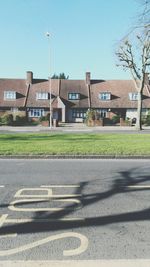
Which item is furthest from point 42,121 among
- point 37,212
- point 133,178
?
point 37,212

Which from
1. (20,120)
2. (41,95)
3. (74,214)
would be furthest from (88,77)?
(74,214)

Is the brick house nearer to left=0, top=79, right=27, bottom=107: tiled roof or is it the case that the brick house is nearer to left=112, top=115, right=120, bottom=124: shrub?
left=0, top=79, right=27, bottom=107: tiled roof

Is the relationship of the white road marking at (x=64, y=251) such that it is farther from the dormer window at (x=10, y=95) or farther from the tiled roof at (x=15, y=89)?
the dormer window at (x=10, y=95)

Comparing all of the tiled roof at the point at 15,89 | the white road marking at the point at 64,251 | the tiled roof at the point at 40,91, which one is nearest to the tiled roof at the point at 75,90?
the tiled roof at the point at 40,91

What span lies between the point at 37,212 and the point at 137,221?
1976 mm

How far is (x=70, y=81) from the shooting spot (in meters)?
65.6

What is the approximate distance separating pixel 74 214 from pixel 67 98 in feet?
181

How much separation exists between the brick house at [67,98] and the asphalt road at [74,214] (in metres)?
47.9

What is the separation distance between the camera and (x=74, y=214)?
23.6 feet

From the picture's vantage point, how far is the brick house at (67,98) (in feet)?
198

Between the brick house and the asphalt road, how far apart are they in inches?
1885
